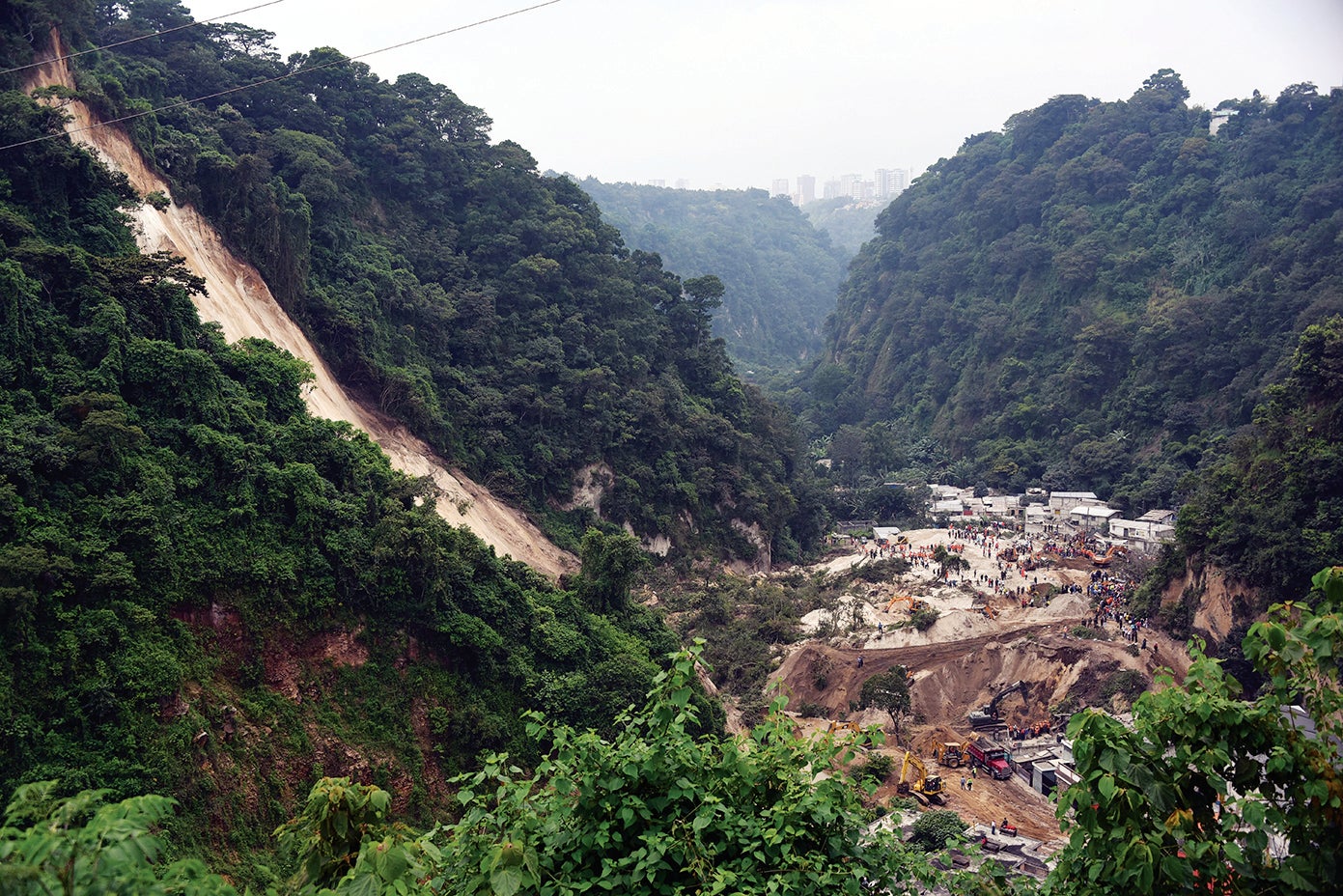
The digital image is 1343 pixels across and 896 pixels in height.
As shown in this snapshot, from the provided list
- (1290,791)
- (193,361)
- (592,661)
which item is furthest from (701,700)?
(1290,791)

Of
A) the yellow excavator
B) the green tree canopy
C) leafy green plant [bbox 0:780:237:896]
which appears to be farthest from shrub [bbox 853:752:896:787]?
leafy green plant [bbox 0:780:237:896]

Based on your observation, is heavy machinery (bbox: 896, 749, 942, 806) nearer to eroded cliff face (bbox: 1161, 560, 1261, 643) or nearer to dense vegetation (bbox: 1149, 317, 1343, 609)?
eroded cliff face (bbox: 1161, 560, 1261, 643)

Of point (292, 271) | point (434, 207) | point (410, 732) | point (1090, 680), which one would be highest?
point (434, 207)

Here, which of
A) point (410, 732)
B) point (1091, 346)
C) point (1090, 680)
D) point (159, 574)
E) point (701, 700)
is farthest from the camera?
point (1091, 346)

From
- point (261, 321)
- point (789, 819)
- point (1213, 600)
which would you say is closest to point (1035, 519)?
point (1213, 600)

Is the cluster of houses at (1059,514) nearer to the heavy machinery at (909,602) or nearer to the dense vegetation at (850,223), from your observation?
the heavy machinery at (909,602)

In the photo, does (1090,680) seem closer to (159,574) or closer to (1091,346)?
(159,574)

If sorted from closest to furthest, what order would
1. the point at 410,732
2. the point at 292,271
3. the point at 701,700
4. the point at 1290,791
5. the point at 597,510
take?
the point at 1290,791 < the point at 410,732 < the point at 701,700 < the point at 292,271 < the point at 597,510
